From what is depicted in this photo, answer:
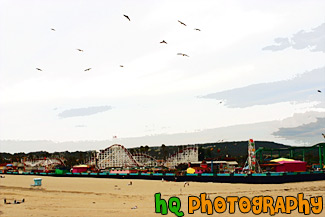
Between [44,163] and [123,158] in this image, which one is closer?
[123,158]

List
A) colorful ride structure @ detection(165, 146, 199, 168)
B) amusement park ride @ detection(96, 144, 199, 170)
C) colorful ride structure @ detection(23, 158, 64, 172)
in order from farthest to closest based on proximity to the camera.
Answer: colorful ride structure @ detection(23, 158, 64, 172) < amusement park ride @ detection(96, 144, 199, 170) < colorful ride structure @ detection(165, 146, 199, 168)

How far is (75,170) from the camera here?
85812 millimetres

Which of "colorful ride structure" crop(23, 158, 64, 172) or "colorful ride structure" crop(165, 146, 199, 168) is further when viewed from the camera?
"colorful ride structure" crop(23, 158, 64, 172)

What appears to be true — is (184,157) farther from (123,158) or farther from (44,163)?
(44,163)

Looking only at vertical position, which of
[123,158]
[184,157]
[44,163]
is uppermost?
[184,157]

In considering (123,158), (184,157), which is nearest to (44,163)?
(123,158)

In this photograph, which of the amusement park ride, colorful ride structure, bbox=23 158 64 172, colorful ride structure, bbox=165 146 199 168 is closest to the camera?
colorful ride structure, bbox=165 146 199 168

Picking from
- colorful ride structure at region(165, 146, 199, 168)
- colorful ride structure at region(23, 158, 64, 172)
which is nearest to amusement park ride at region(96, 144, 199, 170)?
colorful ride structure at region(165, 146, 199, 168)

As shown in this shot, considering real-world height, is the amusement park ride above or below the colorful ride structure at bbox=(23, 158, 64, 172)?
above

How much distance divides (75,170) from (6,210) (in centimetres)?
6787

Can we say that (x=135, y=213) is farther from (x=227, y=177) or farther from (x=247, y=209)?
(x=227, y=177)

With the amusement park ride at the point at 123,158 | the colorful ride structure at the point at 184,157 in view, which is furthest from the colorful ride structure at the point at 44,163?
the colorful ride structure at the point at 184,157

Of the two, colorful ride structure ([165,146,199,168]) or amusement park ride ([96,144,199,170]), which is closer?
colorful ride structure ([165,146,199,168])

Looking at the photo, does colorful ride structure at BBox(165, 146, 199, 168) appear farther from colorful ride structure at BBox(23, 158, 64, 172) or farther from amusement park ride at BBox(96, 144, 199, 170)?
colorful ride structure at BBox(23, 158, 64, 172)
